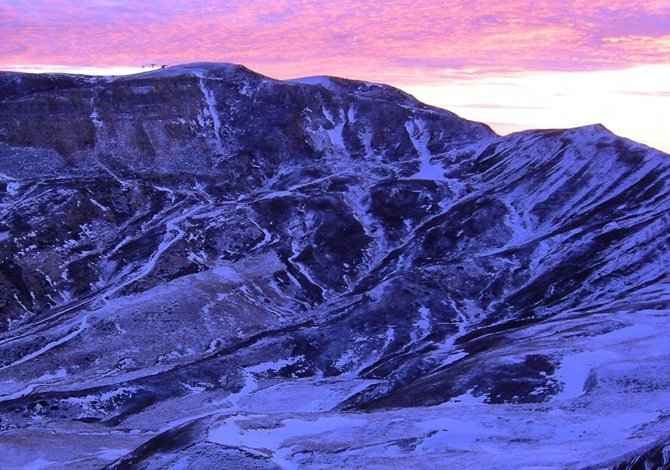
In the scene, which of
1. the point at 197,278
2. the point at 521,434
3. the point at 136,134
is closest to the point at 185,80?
the point at 136,134

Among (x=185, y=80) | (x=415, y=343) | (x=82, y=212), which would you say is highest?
(x=185, y=80)

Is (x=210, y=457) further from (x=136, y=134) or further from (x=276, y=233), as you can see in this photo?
(x=136, y=134)

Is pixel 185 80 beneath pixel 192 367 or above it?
above

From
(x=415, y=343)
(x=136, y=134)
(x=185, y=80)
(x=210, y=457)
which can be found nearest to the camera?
(x=210, y=457)

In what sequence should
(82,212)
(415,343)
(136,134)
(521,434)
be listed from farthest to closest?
1. (136,134)
2. (82,212)
3. (415,343)
4. (521,434)

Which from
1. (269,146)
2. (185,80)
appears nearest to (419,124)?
(269,146)

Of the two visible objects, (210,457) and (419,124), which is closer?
(210,457)
